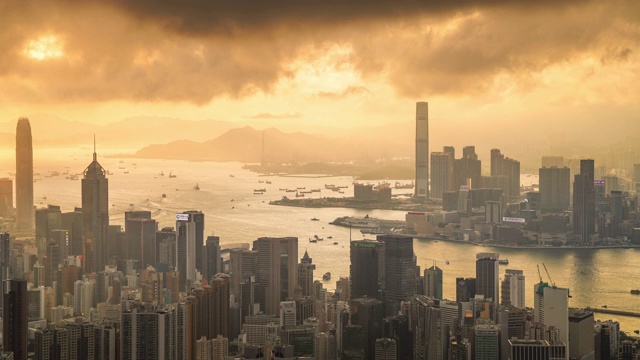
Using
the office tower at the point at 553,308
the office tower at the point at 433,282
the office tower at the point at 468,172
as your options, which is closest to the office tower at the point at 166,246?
the office tower at the point at 433,282

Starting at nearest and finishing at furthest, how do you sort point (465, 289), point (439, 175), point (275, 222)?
point (465, 289) < point (275, 222) < point (439, 175)

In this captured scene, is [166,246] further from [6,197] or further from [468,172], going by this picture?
[468,172]

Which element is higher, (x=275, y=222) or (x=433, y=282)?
(x=275, y=222)

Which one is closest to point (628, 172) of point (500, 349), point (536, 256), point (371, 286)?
point (536, 256)

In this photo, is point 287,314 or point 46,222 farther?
point 46,222

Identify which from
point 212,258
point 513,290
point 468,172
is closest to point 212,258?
point 212,258

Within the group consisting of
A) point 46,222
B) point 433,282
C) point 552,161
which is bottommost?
point 433,282

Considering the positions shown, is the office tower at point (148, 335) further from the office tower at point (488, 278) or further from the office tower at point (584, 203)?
the office tower at point (584, 203)
